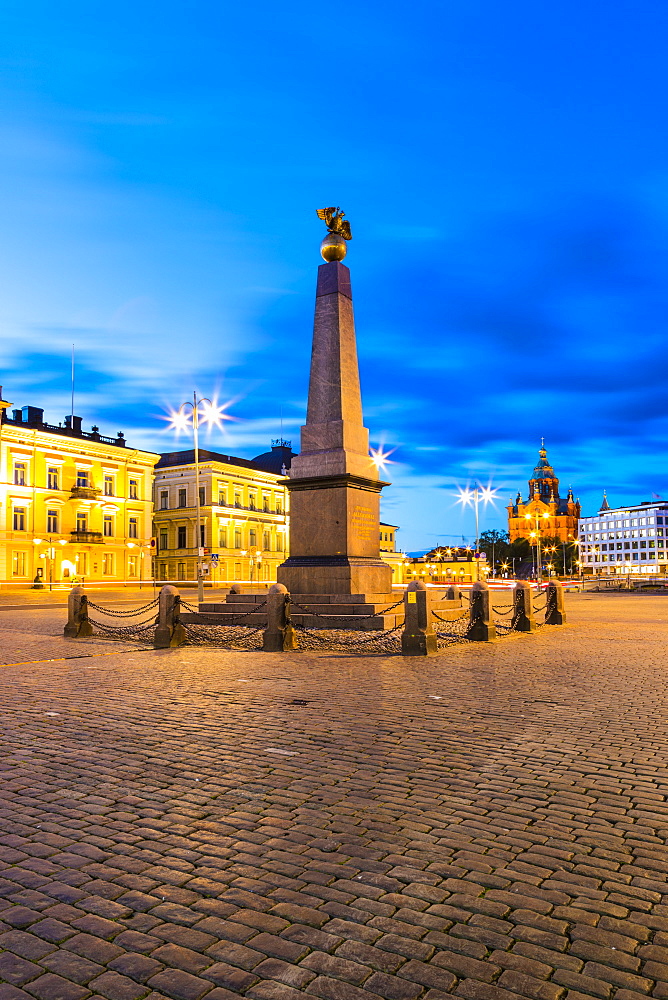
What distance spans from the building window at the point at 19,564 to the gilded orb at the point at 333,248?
4705cm

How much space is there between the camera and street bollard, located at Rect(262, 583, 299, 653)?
14398 millimetres

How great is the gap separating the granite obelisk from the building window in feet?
152

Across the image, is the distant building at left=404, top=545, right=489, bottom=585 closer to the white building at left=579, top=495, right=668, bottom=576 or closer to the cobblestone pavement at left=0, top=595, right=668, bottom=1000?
the cobblestone pavement at left=0, top=595, right=668, bottom=1000

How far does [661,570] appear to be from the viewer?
17612 centimetres

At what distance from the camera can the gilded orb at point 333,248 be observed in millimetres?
20094

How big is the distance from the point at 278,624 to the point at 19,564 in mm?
50614

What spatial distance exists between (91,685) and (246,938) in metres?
7.63

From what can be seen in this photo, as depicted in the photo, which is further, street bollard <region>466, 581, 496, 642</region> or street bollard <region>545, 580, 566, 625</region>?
street bollard <region>545, 580, 566, 625</region>

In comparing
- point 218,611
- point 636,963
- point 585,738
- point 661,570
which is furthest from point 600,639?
point 661,570

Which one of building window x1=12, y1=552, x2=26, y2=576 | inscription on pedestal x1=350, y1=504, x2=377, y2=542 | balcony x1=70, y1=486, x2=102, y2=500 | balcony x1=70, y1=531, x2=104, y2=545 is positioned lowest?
building window x1=12, y1=552, x2=26, y2=576

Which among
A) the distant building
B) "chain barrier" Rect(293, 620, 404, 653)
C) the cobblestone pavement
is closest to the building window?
the distant building

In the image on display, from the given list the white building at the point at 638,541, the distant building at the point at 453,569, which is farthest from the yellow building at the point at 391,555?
the white building at the point at 638,541

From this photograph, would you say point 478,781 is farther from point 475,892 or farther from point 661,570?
point 661,570

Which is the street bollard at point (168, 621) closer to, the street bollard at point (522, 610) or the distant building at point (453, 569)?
the street bollard at point (522, 610)
